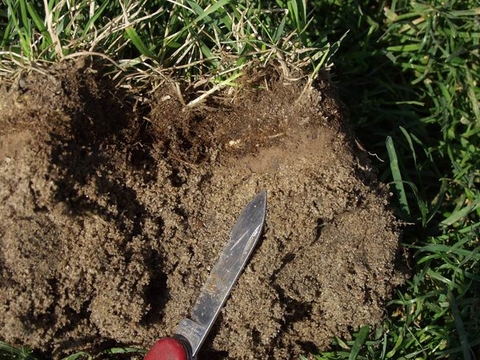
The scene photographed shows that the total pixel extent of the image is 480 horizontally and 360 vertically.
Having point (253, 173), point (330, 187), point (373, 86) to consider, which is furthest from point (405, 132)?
point (253, 173)

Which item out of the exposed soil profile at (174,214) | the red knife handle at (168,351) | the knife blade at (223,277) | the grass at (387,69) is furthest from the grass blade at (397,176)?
the red knife handle at (168,351)

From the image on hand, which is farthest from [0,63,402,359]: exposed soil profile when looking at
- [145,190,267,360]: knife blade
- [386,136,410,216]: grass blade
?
[386,136,410,216]: grass blade

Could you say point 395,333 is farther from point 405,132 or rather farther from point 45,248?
point 45,248

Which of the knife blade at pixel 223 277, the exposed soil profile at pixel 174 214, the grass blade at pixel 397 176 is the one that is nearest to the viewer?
the exposed soil profile at pixel 174 214

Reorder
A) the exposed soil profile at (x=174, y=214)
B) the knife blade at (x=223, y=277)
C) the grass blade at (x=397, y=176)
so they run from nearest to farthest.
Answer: the exposed soil profile at (x=174, y=214)
the knife blade at (x=223, y=277)
the grass blade at (x=397, y=176)

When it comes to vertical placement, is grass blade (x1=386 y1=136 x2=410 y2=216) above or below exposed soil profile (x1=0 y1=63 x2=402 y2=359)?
below

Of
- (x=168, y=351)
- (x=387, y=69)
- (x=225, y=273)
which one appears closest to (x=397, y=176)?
(x=387, y=69)

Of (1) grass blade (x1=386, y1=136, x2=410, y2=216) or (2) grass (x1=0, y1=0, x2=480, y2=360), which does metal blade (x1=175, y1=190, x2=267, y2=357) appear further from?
(1) grass blade (x1=386, y1=136, x2=410, y2=216)

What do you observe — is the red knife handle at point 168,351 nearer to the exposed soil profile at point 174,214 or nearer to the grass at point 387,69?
the exposed soil profile at point 174,214
